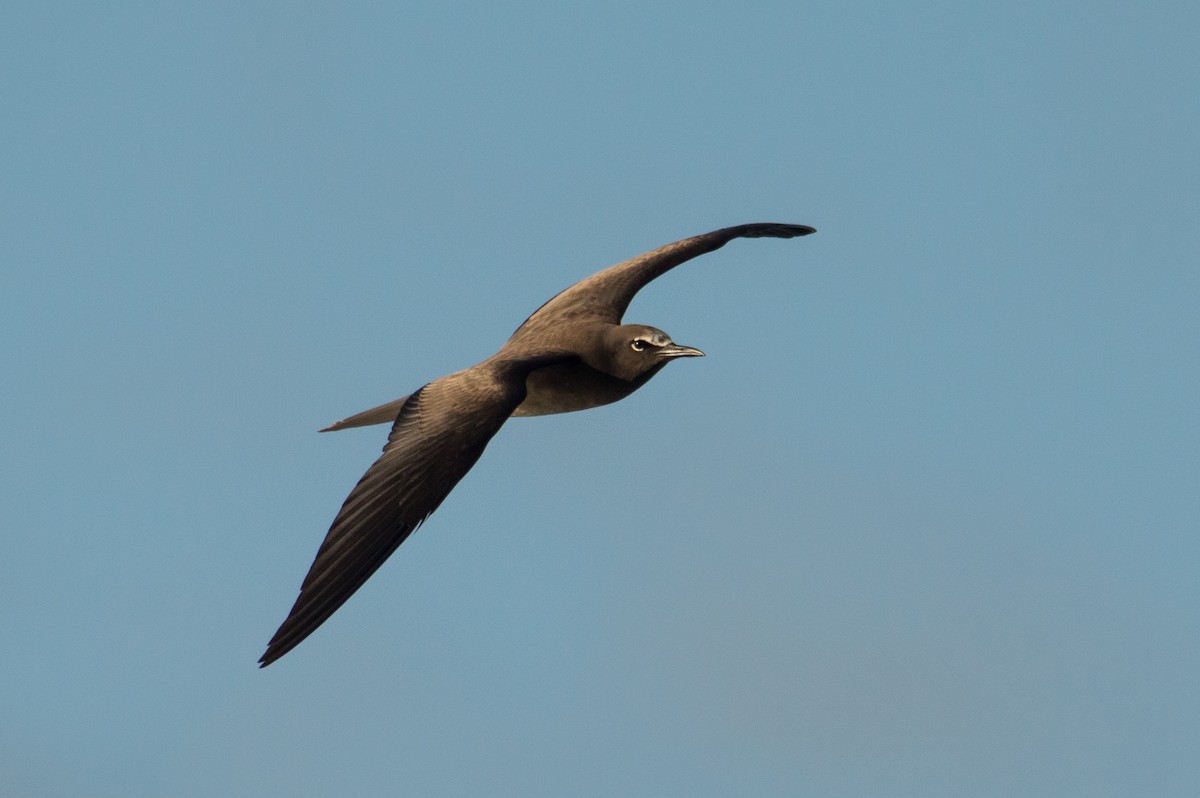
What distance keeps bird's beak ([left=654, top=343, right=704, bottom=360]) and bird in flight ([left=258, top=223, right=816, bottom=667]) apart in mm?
11

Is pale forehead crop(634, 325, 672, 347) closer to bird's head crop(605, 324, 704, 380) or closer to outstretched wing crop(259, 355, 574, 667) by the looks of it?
bird's head crop(605, 324, 704, 380)

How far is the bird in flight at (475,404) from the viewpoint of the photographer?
1181 centimetres

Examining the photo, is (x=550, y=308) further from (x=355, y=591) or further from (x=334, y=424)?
(x=355, y=591)

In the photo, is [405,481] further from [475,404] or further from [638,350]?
[638,350]

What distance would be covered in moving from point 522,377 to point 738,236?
511 centimetres

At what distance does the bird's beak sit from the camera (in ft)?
45.8

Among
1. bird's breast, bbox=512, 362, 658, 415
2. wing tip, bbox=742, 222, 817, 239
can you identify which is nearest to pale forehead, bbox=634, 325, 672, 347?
bird's breast, bbox=512, 362, 658, 415

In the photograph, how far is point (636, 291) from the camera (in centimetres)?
1658

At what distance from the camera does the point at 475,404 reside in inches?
514

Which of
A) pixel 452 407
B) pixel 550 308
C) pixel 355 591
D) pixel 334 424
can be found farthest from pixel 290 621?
pixel 550 308

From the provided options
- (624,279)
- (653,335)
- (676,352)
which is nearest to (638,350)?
(653,335)

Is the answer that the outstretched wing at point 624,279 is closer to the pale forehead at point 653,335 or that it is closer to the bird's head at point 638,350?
the bird's head at point 638,350

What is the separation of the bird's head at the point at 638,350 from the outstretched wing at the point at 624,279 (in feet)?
3.15

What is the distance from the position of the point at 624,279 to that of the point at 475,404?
3944mm
